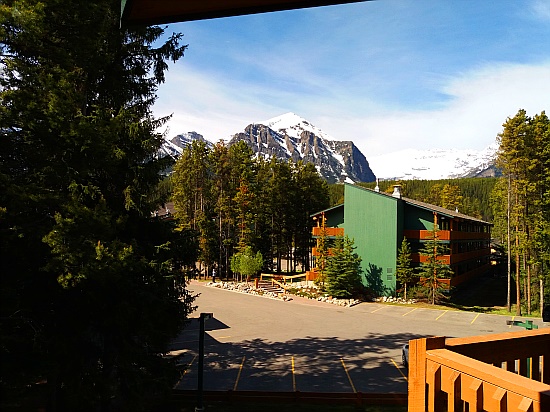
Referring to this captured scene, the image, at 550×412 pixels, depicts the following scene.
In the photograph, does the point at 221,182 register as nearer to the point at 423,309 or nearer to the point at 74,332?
the point at 423,309

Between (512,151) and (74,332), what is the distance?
30.3m

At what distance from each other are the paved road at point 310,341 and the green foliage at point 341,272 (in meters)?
1.76

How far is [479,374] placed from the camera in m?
2.55

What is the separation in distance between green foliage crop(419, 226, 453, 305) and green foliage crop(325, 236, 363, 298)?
5.27 metres

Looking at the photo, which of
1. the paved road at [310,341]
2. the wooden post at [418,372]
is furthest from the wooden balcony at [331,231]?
the wooden post at [418,372]

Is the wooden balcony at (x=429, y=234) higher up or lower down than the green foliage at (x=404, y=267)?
higher up

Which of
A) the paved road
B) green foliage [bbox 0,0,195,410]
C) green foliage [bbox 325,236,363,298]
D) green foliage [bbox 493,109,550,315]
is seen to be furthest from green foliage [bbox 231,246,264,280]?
green foliage [bbox 0,0,195,410]

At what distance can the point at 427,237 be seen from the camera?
34188 millimetres

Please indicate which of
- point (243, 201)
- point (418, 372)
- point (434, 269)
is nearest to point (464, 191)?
point (243, 201)

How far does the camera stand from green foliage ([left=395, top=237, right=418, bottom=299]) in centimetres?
3288

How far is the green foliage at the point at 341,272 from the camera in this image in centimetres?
3281

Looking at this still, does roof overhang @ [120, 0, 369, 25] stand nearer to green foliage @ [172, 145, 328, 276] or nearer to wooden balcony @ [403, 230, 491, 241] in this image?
wooden balcony @ [403, 230, 491, 241]

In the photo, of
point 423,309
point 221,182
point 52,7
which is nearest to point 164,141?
point 52,7

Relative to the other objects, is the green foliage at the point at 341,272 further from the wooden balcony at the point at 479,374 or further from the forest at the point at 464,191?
the forest at the point at 464,191
